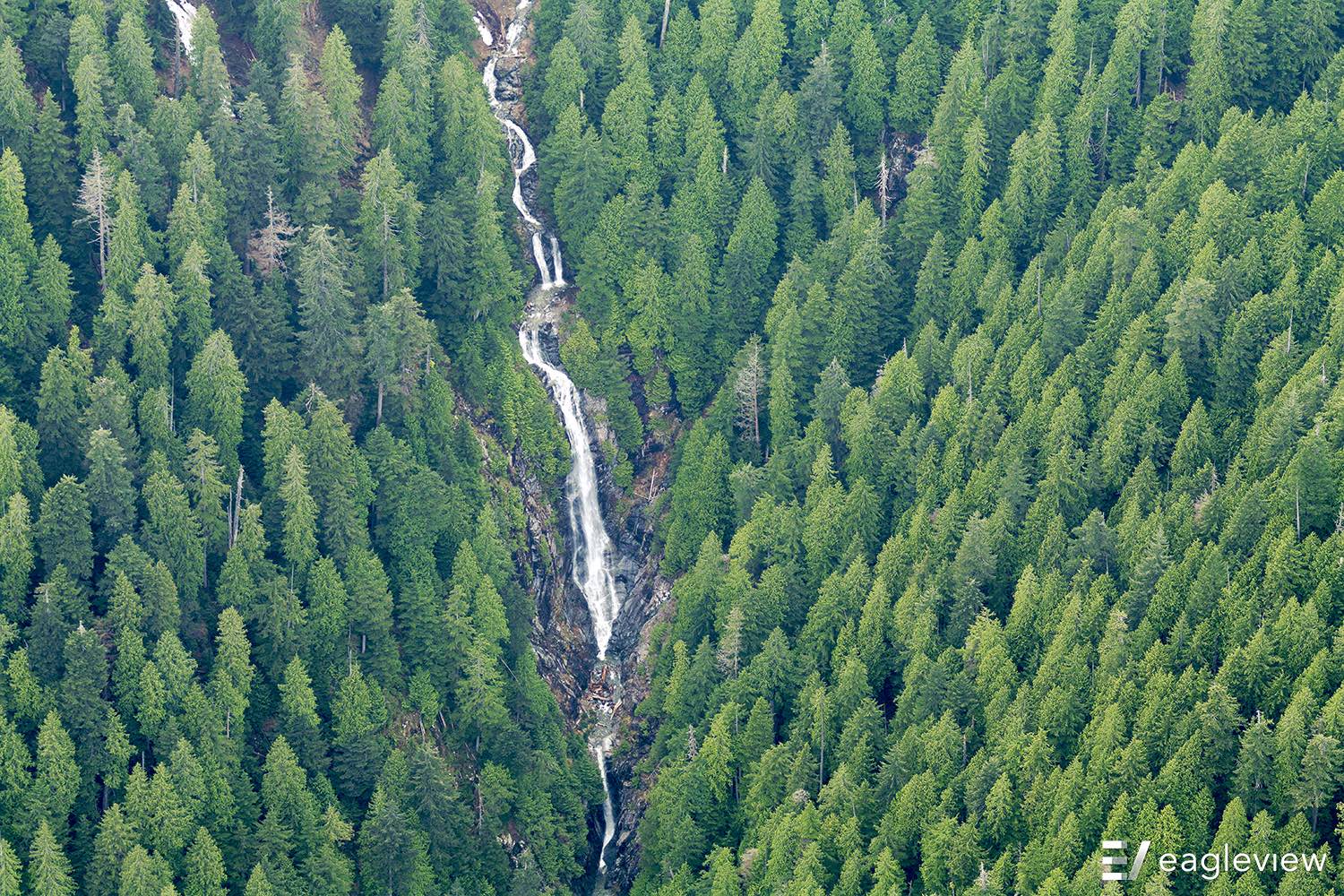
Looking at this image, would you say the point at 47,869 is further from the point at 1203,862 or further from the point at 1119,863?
the point at 1203,862

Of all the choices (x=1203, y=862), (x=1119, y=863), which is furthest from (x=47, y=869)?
(x=1203, y=862)

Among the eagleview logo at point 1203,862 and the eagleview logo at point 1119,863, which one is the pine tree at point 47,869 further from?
the eagleview logo at point 1203,862

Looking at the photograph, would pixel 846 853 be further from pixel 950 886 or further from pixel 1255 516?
pixel 1255 516

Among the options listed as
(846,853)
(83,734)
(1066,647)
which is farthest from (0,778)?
(1066,647)

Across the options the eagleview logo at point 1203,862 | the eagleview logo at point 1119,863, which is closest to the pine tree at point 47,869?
the eagleview logo at point 1119,863

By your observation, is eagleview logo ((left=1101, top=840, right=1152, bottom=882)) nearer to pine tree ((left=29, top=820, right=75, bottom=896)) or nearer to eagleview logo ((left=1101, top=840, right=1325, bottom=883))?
eagleview logo ((left=1101, top=840, right=1325, bottom=883))

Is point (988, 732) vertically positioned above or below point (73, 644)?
below
